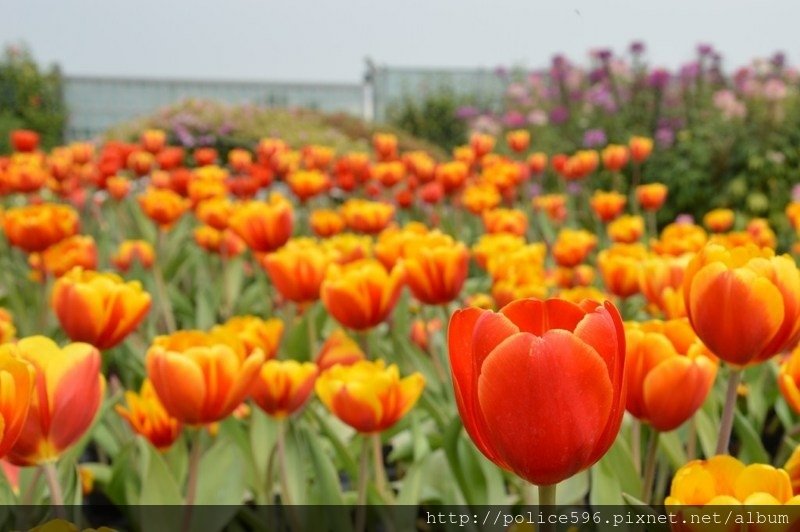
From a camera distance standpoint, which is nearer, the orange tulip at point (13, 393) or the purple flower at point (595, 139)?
the orange tulip at point (13, 393)

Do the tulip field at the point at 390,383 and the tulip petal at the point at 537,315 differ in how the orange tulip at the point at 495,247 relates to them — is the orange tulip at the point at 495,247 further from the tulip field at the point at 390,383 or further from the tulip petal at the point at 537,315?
the tulip petal at the point at 537,315

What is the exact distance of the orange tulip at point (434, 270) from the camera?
61.2 inches

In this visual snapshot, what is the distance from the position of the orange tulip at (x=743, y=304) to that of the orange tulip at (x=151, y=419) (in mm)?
719

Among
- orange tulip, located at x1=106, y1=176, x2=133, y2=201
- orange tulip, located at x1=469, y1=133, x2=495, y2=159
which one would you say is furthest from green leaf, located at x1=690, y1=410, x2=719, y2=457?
orange tulip, located at x1=469, y1=133, x2=495, y2=159

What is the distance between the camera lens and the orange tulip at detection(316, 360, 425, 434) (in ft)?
3.79

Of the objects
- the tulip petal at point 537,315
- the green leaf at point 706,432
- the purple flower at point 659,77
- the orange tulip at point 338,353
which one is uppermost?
the purple flower at point 659,77

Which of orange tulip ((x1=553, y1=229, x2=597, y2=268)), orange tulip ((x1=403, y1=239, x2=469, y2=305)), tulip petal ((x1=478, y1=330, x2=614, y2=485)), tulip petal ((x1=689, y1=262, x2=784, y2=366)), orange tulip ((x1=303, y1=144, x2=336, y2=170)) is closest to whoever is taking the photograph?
tulip petal ((x1=478, y1=330, x2=614, y2=485))

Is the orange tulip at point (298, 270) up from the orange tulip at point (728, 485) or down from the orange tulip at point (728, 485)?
down

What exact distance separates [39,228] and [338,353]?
0.95 meters

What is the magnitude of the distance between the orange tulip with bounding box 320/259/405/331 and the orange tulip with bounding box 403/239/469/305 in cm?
6

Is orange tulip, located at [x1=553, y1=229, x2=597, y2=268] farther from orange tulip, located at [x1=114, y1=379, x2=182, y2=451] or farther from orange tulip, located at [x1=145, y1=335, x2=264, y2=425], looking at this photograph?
orange tulip, located at [x1=145, y1=335, x2=264, y2=425]

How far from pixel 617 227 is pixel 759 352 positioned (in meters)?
2.02

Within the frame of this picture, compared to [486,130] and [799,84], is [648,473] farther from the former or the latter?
[486,130]

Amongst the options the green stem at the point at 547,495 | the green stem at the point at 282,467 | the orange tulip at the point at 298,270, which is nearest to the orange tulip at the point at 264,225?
the orange tulip at the point at 298,270
